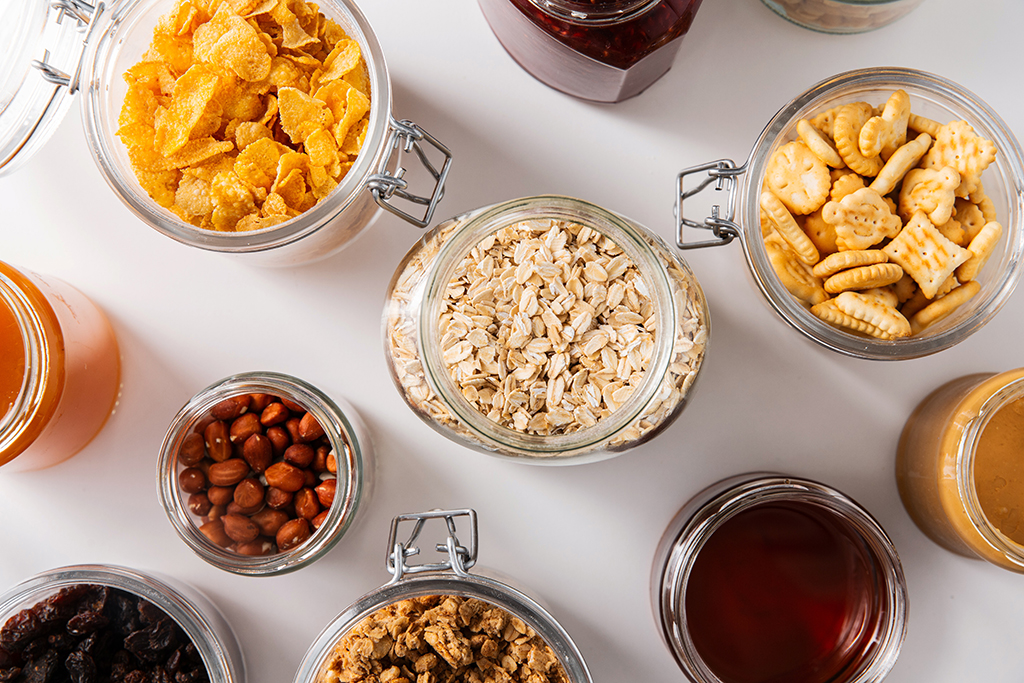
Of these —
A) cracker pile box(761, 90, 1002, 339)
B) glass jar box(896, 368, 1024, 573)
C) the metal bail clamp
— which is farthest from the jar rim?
glass jar box(896, 368, 1024, 573)

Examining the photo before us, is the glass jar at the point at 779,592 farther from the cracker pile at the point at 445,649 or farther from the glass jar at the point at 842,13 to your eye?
the glass jar at the point at 842,13

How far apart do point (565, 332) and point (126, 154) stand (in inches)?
26.9

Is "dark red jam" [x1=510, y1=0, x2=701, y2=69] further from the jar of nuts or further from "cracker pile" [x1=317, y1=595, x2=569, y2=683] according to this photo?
"cracker pile" [x1=317, y1=595, x2=569, y2=683]

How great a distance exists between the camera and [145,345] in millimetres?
1054

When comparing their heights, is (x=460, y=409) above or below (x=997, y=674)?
above

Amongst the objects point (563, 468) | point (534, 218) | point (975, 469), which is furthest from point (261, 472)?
point (975, 469)

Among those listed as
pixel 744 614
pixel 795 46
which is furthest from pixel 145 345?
pixel 795 46

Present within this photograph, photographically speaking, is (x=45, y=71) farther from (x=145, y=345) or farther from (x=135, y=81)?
(x=145, y=345)

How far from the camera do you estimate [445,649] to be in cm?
83

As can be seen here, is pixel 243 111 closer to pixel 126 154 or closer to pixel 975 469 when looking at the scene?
pixel 126 154

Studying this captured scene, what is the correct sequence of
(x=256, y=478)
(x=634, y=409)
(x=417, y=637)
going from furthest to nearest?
(x=256, y=478) < (x=417, y=637) < (x=634, y=409)

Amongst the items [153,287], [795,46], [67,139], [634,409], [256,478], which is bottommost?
[256,478]

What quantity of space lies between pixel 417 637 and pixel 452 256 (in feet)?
1.59

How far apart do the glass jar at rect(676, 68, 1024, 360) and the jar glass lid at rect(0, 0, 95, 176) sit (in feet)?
2.79
